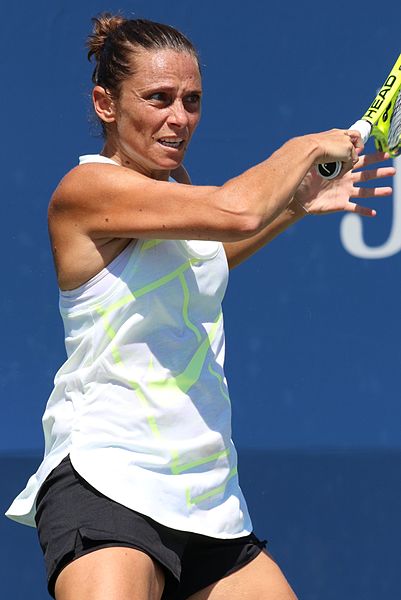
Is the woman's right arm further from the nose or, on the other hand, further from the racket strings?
the racket strings

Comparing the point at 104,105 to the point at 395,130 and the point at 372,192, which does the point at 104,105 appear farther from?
the point at 395,130

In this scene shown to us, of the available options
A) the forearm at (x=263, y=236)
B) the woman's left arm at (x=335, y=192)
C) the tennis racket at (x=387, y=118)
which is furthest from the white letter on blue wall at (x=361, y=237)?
the woman's left arm at (x=335, y=192)

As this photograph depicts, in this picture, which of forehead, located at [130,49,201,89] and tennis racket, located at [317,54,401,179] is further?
tennis racket, located at [317,54,401,179]

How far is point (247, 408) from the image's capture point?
344cm

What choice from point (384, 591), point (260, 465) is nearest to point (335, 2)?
point (260, 465)

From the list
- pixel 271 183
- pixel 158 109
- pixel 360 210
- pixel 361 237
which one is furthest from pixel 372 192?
pixel 361 237

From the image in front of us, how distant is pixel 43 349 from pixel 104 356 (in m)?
1.32

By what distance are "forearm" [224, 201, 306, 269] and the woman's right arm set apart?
339mm

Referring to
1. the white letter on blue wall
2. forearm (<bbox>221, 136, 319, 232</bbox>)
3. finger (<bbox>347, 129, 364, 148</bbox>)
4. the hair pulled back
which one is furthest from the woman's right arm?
the white letter on blue wall

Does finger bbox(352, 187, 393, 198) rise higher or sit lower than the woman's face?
lower

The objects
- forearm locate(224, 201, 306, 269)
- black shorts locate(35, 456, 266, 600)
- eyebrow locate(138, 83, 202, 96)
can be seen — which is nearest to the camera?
black shorts locate(35, 456, 266, 600)

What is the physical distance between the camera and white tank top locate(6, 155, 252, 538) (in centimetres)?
215

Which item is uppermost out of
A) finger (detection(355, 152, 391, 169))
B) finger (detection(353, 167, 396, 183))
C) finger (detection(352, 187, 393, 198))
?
finger (detection(355, 152, 391, 169))

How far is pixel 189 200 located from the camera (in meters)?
2.11
